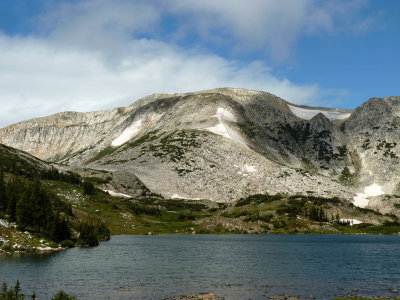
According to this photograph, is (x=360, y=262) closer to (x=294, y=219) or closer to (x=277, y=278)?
(x=277, y=278)

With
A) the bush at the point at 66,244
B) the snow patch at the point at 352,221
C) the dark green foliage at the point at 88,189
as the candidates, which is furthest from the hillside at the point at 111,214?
the dark green foliage at the point at 88,189

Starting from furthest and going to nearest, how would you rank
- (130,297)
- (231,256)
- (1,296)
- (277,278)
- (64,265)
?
1. (231,256)
2. (64,265)
3. (277,278)
4. (130,297)
5. (1,296)

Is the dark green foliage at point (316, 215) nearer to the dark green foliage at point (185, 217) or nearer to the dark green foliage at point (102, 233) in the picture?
the dark green foliage at point (185, 217)

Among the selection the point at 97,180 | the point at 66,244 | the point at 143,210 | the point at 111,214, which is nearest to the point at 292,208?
the point at 143,210

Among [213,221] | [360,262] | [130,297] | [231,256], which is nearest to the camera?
[130,297]

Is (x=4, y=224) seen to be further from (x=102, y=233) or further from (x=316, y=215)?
(x=316, y=215)

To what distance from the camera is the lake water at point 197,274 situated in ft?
136

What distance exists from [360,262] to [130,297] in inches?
1743

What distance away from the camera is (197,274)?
2063 inches

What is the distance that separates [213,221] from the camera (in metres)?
151

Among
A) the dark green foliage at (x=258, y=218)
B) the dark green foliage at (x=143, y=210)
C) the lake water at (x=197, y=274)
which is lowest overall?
the lake water at (x=197, y=274)

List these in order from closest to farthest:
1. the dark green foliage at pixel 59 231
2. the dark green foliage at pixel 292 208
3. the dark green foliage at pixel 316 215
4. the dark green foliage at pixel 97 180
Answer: the dark green foliage at pixel 59 231, the dark green foliage at pixel 316 215, the dark green foliage at pixel 292 208, the dark green foliage at pixel 97 180

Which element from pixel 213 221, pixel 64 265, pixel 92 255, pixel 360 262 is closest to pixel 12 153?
pixel 213 221

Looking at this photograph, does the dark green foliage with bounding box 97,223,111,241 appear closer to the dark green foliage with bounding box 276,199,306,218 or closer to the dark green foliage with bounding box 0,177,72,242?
the dark green foliage with bounding box 0,177,72,242
